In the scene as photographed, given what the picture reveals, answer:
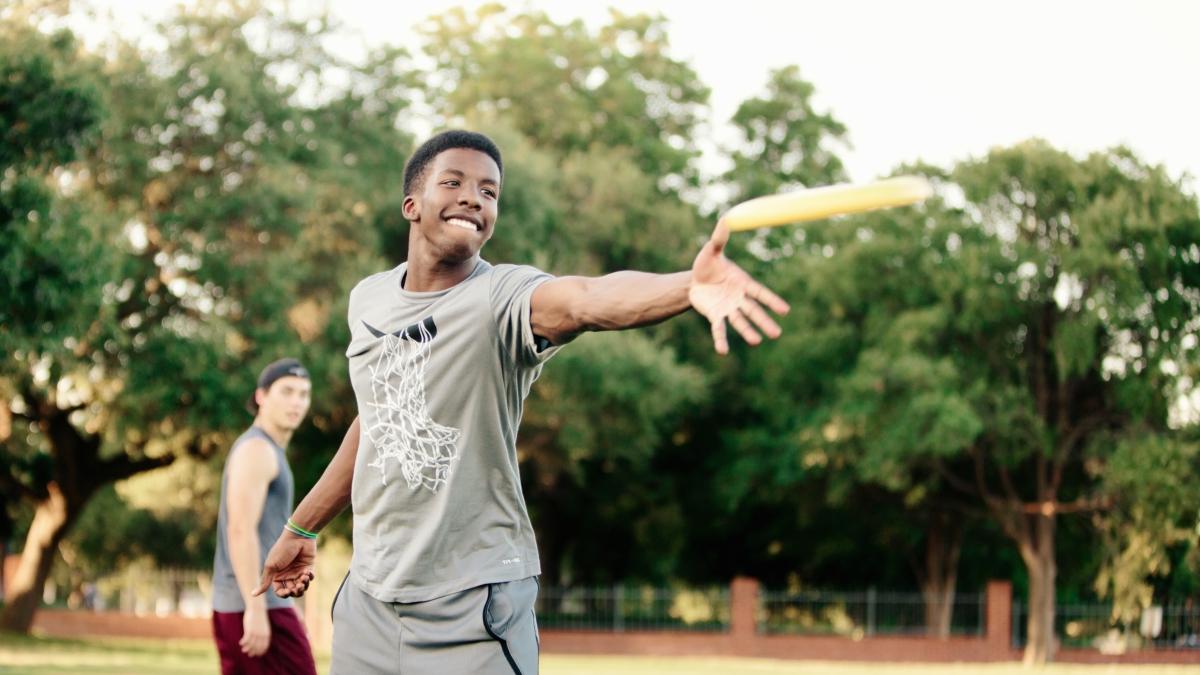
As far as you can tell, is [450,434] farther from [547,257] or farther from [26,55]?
[547,257]

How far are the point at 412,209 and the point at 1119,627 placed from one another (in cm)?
3444

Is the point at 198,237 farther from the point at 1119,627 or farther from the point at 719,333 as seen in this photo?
the point at 719,333

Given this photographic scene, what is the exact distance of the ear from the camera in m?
4.50

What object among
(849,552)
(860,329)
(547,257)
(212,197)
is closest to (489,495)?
(212,197)

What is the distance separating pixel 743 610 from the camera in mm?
36250

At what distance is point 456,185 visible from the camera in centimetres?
436

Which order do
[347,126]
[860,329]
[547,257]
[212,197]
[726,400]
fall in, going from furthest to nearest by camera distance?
[726,400] < [860,329] < [547,257] < [347,126] < [212,197]

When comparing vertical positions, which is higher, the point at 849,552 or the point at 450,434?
the point at 450,434

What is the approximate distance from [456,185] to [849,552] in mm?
39988

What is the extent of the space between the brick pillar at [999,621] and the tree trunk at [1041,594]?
45 centimetres

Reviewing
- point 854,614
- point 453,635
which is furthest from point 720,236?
point 854,614

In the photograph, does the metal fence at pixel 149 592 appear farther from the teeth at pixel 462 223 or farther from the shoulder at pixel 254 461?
the teeth at pixel 462 223

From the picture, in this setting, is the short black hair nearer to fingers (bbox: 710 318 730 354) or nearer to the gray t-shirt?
the gray t-shirt

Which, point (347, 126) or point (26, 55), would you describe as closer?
point (26, 55)
